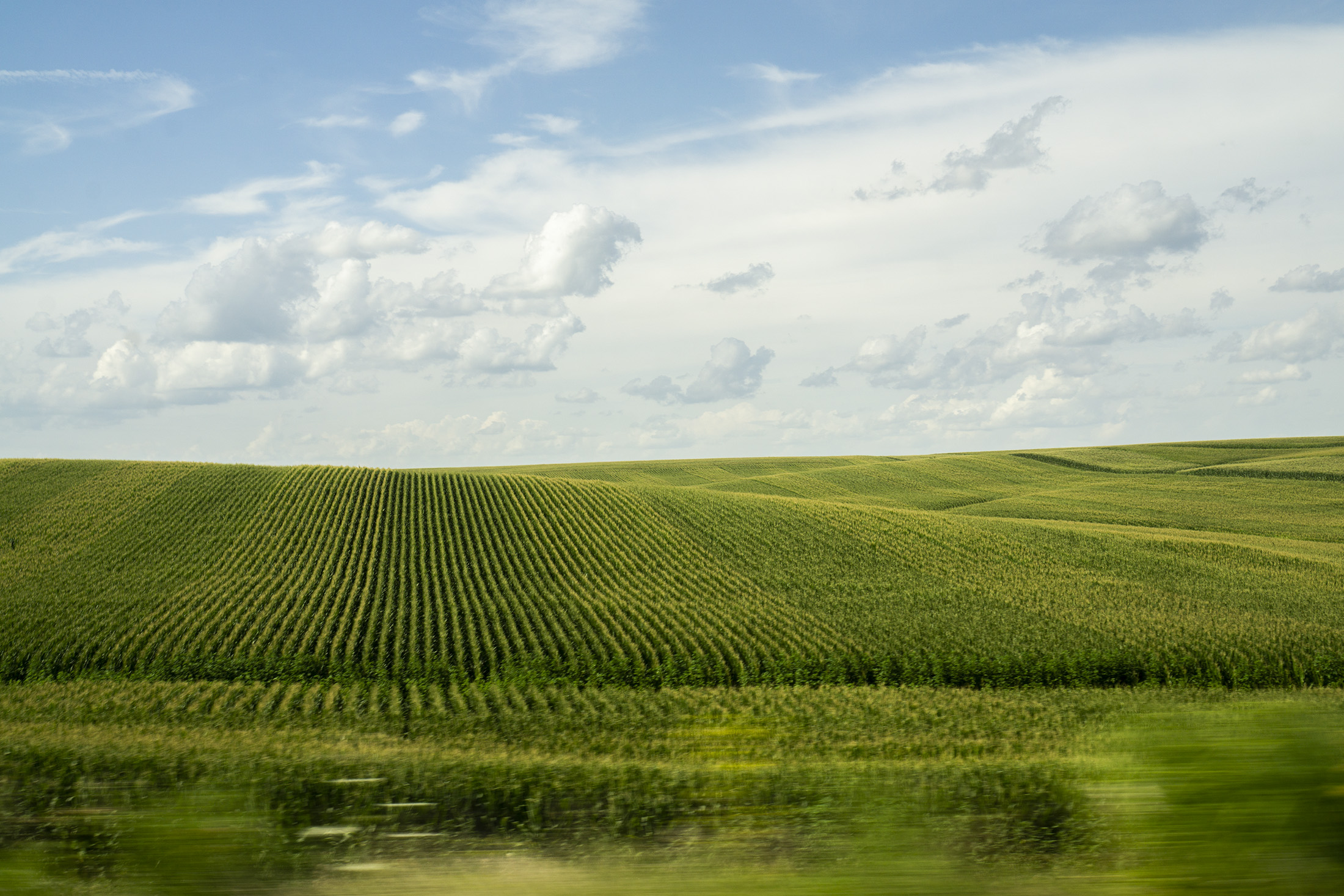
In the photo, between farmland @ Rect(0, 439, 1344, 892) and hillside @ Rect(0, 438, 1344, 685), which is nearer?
farmland @ Rect(0, 439, 1344, 892)

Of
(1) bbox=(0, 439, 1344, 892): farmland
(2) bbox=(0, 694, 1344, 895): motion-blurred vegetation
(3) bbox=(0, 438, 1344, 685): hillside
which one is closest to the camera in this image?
(2) bbox=(0, 694, 1344, 895): motion-blurred vegetation

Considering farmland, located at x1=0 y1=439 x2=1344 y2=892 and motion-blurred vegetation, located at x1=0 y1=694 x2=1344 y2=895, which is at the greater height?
motion-blurred vegetation, located at x1=0 y1=694 x2=1344 y2=895

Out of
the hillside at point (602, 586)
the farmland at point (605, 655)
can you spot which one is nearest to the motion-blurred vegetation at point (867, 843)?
the farmland at point (605, 655)

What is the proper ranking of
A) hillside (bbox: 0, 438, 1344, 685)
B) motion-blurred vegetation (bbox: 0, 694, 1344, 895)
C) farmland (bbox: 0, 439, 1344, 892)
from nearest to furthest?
motion-blurred vegetation (bbox: 0, 694, 1344, 895), farmland (bbox: 0, 439, 1344, 892), hillside (bbox: 0, 438, 1344, 685)

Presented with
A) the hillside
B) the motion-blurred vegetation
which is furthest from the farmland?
the hillside

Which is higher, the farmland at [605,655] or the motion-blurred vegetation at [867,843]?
the motion-blurred vegetation at [867,843]

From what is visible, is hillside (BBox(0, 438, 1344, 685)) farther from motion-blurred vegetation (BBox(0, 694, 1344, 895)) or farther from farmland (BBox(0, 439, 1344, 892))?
motion-blurred vegetation (BBox(0, 694, 1344, 895))

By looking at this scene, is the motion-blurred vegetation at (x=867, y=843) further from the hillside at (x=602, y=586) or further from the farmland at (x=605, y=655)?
the hillside at (x=602, y=586)

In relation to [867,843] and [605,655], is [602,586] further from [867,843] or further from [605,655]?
[867,843]

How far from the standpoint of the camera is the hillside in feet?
77.0

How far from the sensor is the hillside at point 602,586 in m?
23.5

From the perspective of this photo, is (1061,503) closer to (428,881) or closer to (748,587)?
(748,587)

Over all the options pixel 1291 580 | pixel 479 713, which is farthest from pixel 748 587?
pixel 1291 580

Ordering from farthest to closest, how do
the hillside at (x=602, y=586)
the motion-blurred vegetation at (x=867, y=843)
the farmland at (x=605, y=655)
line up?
1. the hillside at (x=602, y=586)
2. the farmland at (x=605, y=655)
3. the motion-blurred vegetation at (x=867, y=843)
